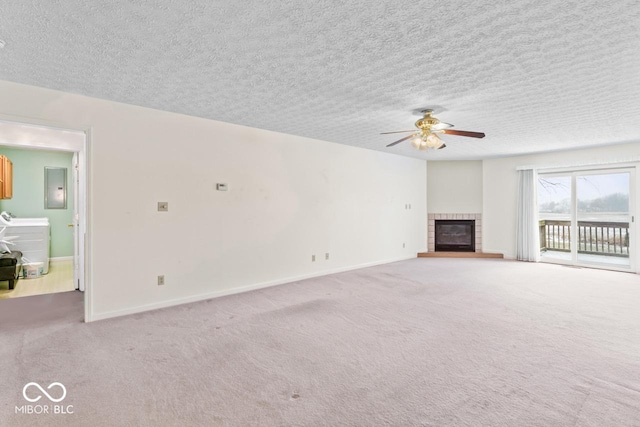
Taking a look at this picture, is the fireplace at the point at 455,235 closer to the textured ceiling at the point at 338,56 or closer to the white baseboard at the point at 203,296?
the white baseboard at the point at 203,296

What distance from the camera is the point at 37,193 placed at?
6.51m

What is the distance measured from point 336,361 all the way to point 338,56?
235 centimetres

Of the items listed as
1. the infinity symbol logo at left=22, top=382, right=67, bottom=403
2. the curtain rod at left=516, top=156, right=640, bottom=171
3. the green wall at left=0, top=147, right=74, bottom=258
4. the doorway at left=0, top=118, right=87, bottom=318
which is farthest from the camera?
the green wall at left=0, top=147, right=74, bottom=258

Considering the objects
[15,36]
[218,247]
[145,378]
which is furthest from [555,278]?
[15,36]

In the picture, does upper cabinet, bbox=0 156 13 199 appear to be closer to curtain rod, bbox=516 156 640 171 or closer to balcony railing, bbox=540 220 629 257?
curtain rod, bbox=516 156 640 171

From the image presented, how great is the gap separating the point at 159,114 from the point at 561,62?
4.02 meters

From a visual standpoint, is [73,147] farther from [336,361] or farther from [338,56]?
[336,361]

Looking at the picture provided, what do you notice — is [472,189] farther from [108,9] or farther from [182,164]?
[108,9]

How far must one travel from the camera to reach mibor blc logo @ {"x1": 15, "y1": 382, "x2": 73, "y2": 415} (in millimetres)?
1881

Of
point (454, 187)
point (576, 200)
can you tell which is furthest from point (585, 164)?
point (454, 187)

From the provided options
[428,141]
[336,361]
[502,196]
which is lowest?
[336,361]

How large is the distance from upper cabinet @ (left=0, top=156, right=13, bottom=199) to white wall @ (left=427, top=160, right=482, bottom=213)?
28.4 ft

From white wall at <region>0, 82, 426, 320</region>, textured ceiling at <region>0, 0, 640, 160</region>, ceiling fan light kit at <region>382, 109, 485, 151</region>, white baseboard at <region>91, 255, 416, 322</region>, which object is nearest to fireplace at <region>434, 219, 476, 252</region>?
white wall at <region>0, 82, 426, 320</region>

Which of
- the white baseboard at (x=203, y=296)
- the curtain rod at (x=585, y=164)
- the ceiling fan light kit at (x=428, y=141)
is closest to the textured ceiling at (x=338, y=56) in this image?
the ceiling fan light kit at (x=428, y=141)
